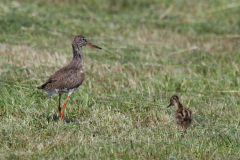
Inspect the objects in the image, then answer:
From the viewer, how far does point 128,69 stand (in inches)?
381

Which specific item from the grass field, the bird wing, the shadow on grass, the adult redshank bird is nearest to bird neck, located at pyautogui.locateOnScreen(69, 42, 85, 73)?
the adult redshank bird

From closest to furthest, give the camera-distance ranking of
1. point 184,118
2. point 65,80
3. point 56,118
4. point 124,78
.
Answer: point 184,118 → point 65,80 → point 56,118 → point 124,78

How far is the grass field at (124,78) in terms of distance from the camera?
5.85 m

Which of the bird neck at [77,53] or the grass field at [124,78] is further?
the bird neck at [77,53]

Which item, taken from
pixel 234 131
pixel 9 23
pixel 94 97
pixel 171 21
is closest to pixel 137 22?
pixel 171 21

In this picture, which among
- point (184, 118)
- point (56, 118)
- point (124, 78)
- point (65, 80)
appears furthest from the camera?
point (124, 78)

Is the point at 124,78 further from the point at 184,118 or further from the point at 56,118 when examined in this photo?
the point at 184,118

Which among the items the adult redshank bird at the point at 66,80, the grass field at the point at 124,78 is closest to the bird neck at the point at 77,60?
the adult redshank bird at the point at 66,80

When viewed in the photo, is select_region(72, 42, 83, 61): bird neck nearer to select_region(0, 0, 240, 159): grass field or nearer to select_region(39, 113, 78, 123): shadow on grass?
select_region(0, 0, 240, 159): grass field

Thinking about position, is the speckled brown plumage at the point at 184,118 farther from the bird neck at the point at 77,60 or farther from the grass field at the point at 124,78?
the bird neck at the point at 77,60

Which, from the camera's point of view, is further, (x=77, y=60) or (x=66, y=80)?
(x=77, y=60)

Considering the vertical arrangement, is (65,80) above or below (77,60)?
below

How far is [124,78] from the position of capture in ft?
29.5

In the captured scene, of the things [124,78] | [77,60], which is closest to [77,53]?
[77,60]
